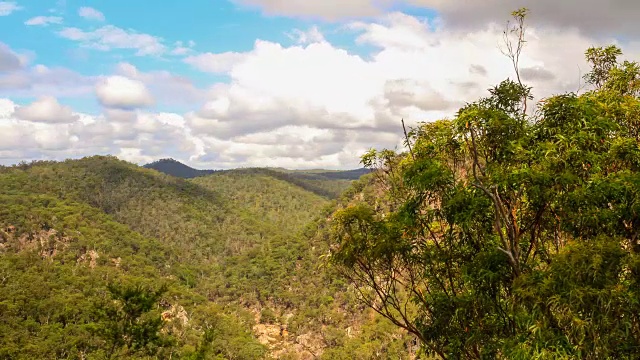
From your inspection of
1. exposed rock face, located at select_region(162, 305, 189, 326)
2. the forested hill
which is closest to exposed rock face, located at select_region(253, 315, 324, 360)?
the forested hill

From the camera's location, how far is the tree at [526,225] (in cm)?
468

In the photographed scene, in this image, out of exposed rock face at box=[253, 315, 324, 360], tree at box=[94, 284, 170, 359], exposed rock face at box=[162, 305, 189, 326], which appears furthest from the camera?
exposed rock face at box=[253, 315, 324, 360]

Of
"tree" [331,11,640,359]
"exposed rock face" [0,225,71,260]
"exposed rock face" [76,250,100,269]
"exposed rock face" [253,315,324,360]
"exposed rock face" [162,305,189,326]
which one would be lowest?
"exposed rock face" [253,315,324,360]

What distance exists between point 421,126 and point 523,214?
273 cm

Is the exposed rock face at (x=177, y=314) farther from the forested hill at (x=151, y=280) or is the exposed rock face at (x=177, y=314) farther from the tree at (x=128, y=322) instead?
the tree at (x=128, y=322)

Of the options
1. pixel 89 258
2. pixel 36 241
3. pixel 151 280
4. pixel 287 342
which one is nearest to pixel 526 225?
pixel 287 342

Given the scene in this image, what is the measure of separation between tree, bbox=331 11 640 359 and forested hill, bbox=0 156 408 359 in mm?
20818

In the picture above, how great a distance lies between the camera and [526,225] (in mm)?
7078

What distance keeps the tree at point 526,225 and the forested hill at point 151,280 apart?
2082 cm

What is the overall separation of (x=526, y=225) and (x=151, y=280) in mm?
106447

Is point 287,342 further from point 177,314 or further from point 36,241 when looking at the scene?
point 36,241

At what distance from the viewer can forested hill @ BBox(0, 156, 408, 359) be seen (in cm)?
5281

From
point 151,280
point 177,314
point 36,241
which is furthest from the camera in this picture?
point 36,241

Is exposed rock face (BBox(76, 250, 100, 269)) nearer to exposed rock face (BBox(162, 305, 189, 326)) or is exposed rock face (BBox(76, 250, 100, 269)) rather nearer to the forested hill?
the forested hill
